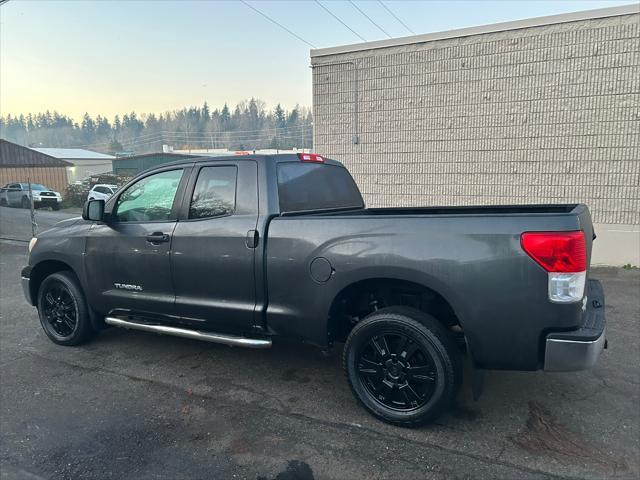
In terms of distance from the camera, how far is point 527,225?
2.79 metres

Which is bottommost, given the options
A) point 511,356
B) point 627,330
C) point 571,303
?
point 627,330

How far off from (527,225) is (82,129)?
144608mm

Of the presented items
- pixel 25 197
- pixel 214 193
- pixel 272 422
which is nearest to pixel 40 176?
pixel 25 197

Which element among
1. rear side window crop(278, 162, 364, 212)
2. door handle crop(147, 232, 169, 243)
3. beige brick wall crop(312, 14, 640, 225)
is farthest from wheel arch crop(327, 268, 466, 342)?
beige brick wall crop(312, 14, 640, 225)

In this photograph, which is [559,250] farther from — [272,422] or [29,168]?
[29,168]

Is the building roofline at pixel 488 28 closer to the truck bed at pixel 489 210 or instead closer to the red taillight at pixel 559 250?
the truck bed at pixel 489 210

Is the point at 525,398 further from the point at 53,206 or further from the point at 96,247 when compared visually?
the point at 53,206

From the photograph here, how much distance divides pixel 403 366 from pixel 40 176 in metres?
28.1

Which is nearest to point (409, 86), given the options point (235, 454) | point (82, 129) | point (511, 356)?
point (511, 356)

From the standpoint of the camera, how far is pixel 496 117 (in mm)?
8773

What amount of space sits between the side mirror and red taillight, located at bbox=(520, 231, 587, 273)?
3.81 m

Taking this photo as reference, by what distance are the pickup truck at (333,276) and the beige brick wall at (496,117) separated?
5054mm

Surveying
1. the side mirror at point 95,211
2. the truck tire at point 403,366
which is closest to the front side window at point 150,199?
the side mirror at point 95,211

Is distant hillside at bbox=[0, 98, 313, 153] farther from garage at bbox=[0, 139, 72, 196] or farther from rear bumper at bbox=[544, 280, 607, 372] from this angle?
rear bumper at bbox=[544, 280, 607, 372]
